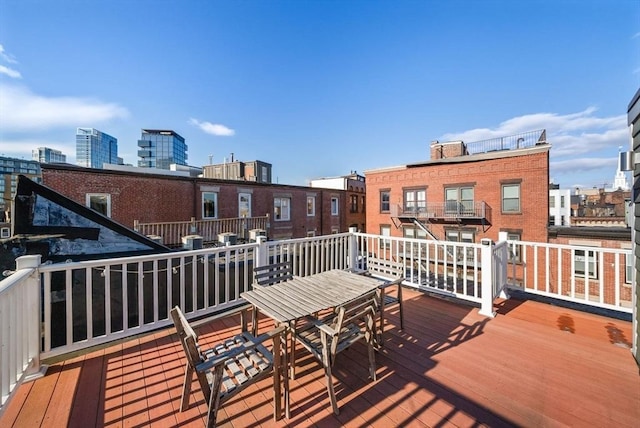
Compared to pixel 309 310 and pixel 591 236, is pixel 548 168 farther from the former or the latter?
pixel 309 310

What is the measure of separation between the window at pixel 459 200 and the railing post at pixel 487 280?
13.7 meters

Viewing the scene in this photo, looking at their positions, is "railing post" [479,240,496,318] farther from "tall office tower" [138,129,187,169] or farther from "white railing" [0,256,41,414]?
"tall office tower" [138,129,187,169]

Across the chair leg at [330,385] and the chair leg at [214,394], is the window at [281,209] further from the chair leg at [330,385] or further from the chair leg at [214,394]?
the chair leg at [214,394]

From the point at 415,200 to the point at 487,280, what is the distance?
15027 mm

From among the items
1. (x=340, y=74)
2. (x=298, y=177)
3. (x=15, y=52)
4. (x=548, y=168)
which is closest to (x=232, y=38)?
(x=340, y=74)

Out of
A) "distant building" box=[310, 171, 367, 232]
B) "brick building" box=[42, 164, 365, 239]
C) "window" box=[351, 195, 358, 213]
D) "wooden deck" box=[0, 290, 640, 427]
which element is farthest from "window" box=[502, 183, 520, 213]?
"wooden deck" box=[0, 290, 640, 427]

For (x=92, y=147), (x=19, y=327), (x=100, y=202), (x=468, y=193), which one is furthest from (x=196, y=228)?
(x=92, y=147)

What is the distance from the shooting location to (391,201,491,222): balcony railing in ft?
48.8

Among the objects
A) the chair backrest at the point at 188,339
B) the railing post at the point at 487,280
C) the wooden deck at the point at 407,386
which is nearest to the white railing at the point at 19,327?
the wooden deck at the point at 407,386

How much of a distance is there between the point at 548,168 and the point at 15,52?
2292 cm

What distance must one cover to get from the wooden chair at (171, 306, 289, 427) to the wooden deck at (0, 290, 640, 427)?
0.84 feet

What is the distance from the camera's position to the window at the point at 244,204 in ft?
50.4

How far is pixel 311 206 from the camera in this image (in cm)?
1992

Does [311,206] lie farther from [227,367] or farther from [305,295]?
[227,367]
